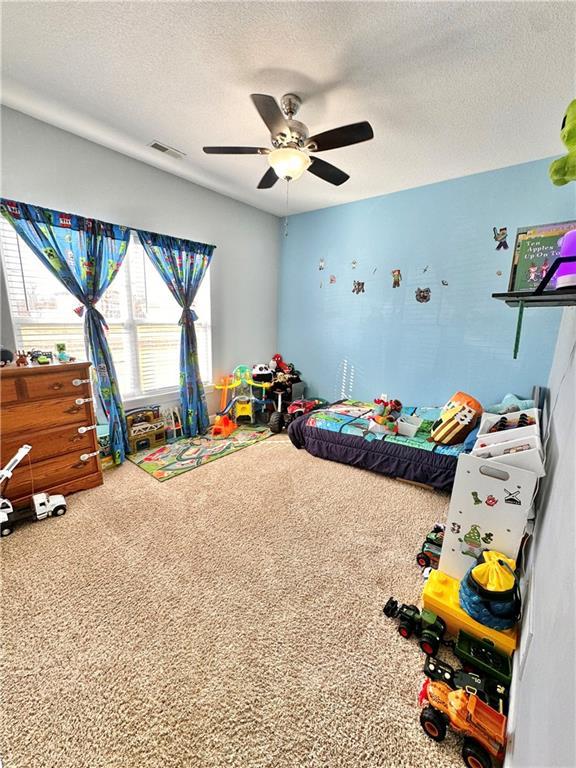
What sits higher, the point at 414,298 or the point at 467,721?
the point at 414,298

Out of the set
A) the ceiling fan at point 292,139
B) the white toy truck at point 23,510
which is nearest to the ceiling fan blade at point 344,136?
the ceiling fan at point 292,139

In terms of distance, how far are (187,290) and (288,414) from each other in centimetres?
185

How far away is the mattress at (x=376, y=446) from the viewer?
243 centimetres

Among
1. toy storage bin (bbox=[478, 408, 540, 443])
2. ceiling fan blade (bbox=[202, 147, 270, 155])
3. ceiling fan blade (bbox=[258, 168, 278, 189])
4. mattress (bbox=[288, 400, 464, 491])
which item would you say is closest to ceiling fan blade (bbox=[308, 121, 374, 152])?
ceiling fan blade (bbox=[202, 147, 270, 155])

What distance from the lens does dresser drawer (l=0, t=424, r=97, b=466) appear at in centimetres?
200

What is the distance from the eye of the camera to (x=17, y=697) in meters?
1.11

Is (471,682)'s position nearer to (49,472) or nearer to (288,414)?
(49,472)

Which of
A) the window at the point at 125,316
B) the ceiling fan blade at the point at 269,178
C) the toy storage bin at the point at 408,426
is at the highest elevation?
the ceiling fan blade at the point at 269,178

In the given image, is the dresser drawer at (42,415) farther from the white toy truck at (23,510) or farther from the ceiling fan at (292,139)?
the ceiling fan at (292,139)

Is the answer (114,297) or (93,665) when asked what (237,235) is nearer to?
(114,297)

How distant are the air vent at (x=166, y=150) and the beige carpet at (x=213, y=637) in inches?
113

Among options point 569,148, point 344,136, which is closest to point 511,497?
point 569,148

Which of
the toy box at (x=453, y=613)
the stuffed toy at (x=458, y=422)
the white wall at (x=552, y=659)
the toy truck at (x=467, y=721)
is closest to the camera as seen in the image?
the white wall at (x=552, y=659)

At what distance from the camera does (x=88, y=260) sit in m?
2.56
